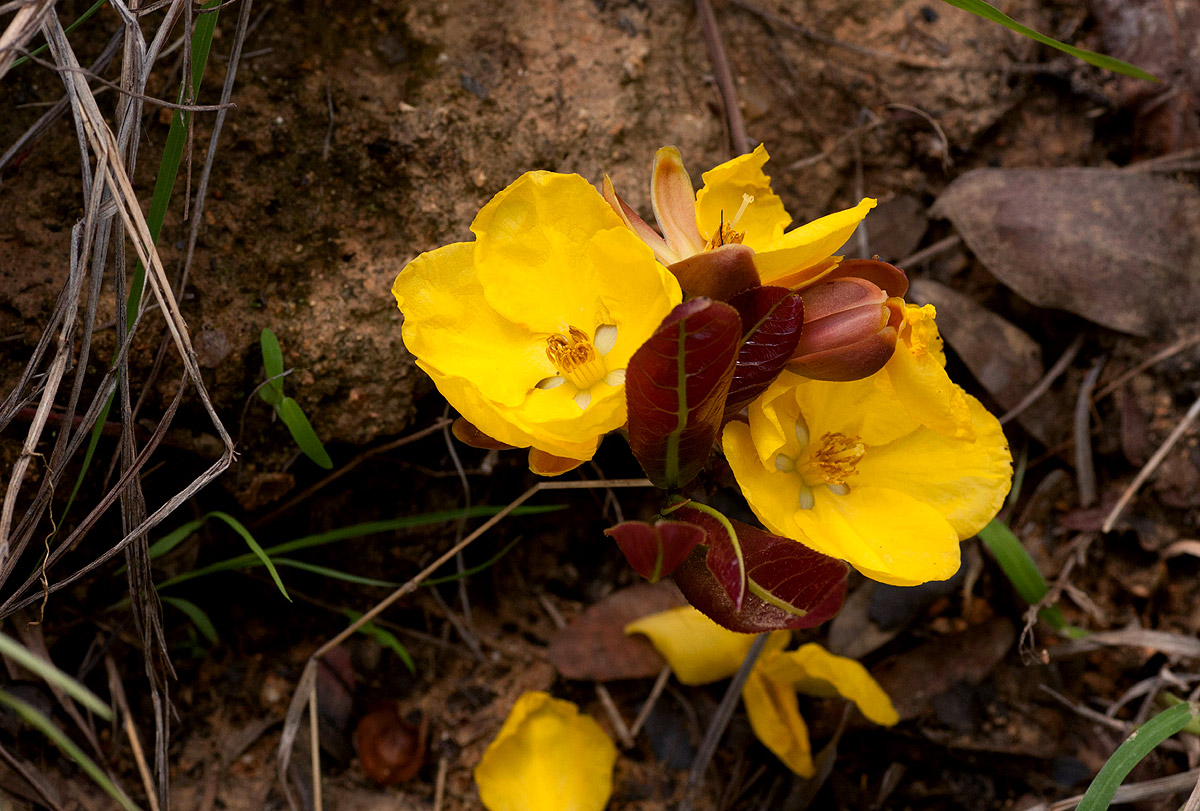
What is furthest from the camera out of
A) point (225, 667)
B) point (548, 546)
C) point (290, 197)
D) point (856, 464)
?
point (548, 546)

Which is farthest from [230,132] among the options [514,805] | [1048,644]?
[1048,644]

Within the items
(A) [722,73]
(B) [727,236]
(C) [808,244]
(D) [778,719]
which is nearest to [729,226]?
(B) [727,236]

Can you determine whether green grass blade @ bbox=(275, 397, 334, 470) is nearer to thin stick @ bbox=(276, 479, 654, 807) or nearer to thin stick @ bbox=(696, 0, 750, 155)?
thin stick @ bbox=(276, 479, 654, 807)

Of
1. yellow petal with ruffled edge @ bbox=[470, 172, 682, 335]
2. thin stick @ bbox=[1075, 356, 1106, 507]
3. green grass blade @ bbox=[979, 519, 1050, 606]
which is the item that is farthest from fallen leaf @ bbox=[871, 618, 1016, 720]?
yellow petal with ruffled edge @ bbox=[470, 172, 682, 335]

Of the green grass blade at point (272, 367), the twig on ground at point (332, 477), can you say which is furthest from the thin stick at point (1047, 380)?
the green grass blade at point (272, 367)

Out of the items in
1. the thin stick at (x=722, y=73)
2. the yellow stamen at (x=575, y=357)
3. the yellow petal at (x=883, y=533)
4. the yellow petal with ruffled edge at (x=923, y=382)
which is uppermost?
the thin stick at (x=722, y=73)

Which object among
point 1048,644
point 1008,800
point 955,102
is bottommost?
point 1008,800

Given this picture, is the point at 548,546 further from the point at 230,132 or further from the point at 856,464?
the point at 230,132

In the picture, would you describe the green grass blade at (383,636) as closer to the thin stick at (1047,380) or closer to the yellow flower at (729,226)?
the yellow flower at (729,226)
